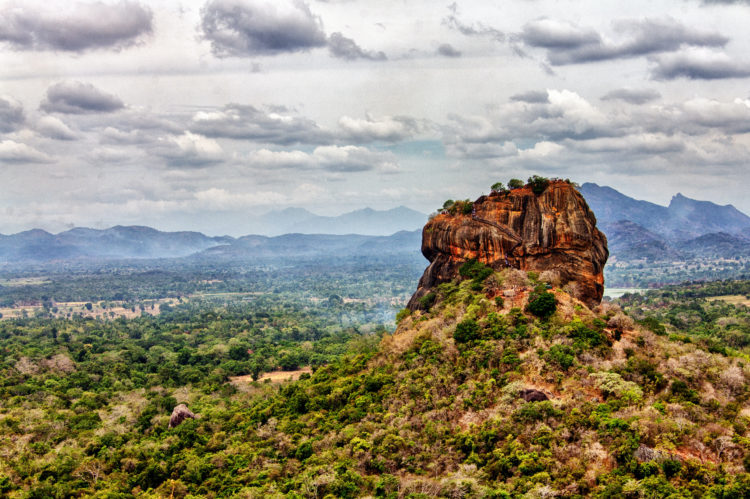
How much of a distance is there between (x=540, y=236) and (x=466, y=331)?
985cm

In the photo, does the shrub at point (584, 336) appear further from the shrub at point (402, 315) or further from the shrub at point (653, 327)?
the shrub at point (402, 315)

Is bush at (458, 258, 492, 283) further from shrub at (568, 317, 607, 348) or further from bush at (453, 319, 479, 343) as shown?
shrub at (568, 317, 607, 348)

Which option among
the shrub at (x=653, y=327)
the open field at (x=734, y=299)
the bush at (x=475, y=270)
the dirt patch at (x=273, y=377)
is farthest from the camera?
the open field at (x=734, y=299)

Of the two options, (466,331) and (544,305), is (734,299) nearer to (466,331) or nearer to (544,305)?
(544,305)

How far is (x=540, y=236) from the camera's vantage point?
3809 cm

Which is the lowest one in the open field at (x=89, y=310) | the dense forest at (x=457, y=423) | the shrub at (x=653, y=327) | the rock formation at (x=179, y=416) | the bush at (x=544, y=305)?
the open field at (x=89, y=310)

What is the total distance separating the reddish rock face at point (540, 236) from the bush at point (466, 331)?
782 cm

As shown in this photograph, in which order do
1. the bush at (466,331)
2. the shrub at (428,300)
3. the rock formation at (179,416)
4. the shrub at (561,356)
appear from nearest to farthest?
the shrub at (561,356), the bush at (466,331), the rock formation at (179,416), the shrub at (428,300)

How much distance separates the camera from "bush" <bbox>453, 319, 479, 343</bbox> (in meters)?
32.5

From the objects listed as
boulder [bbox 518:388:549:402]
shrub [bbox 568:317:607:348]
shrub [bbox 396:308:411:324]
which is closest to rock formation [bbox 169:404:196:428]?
shrub [bbox 396:308:411:324]

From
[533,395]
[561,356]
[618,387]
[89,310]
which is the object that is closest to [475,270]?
[561,356]

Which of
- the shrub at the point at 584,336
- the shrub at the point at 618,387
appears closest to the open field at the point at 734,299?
the shrub at the point at 584,336

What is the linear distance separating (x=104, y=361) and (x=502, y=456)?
60.7 metres

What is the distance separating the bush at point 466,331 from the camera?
32500mm
